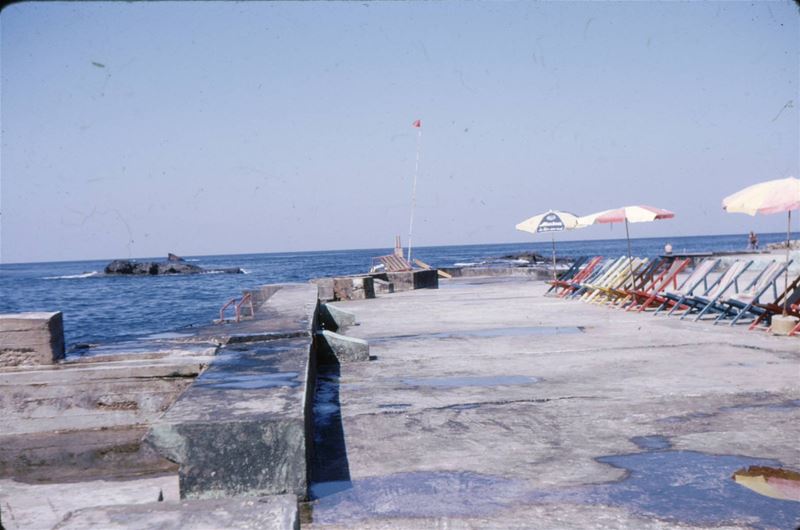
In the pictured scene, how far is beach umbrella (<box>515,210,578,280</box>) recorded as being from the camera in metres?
17.6

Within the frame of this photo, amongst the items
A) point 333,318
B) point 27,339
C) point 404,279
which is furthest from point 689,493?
point 404,279

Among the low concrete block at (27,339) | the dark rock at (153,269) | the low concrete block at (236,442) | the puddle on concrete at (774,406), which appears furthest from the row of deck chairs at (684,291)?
the dark rock at (153,269)

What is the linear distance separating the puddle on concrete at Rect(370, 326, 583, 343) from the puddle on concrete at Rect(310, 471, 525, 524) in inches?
219

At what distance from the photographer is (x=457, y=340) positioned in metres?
9.13

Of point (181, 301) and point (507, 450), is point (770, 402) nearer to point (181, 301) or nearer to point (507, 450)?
point (507, 450)

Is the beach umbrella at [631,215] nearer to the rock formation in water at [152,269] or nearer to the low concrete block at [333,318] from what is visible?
the low concrete block at [333,318]

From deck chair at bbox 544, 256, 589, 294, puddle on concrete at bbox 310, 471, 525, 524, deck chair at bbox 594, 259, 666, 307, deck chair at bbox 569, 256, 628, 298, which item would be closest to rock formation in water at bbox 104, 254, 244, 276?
deck chair at bbox 544, 256, 589, 294

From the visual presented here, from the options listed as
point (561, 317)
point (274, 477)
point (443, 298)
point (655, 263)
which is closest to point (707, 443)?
point (274, 477)

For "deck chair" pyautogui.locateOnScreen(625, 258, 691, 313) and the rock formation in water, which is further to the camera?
the rock formation in water

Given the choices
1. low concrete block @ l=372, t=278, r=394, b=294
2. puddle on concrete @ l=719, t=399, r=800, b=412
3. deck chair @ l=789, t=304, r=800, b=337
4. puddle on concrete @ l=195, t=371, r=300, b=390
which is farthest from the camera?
low concrete block @ l=372, t=278, r=394, b=294

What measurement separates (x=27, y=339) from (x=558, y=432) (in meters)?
3.84

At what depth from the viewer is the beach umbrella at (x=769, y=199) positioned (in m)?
8.84

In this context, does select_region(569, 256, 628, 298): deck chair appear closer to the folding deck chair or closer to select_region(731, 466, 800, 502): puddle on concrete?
the folding deck chair

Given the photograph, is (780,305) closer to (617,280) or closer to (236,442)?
(617,280)
